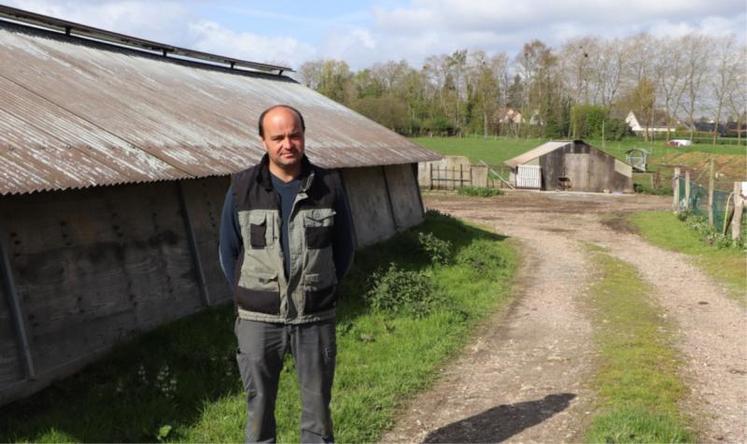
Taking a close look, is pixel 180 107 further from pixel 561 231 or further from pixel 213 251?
pixel 561 231

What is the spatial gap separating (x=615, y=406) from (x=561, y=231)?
628 inches

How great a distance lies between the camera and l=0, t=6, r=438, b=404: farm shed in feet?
19.2

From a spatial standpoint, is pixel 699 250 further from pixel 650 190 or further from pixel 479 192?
pixel 650 190

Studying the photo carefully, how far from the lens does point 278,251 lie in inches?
146

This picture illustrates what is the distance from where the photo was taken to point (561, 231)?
847 inches

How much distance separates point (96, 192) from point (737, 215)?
14.9 metres

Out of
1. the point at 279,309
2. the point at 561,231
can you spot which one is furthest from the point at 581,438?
the point at 561,231

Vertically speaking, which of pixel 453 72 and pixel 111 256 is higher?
pixel 453 72

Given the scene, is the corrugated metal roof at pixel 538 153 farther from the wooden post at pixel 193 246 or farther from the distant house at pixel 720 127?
the distant house at pixel 720 127

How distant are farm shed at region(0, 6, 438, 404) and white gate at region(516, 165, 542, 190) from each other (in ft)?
87.2

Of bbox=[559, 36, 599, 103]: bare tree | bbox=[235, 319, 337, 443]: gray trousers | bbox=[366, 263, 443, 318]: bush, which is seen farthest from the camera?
bbox=[559, 36, 599, 103]: bare tree

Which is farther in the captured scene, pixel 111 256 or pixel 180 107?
pixel 180 107

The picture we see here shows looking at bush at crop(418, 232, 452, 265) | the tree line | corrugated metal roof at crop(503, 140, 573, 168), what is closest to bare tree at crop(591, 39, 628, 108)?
the tree line

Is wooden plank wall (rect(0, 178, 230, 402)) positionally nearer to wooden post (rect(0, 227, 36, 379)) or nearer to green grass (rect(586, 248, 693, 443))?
wooden post (rect(0, 227, 36, 379))
